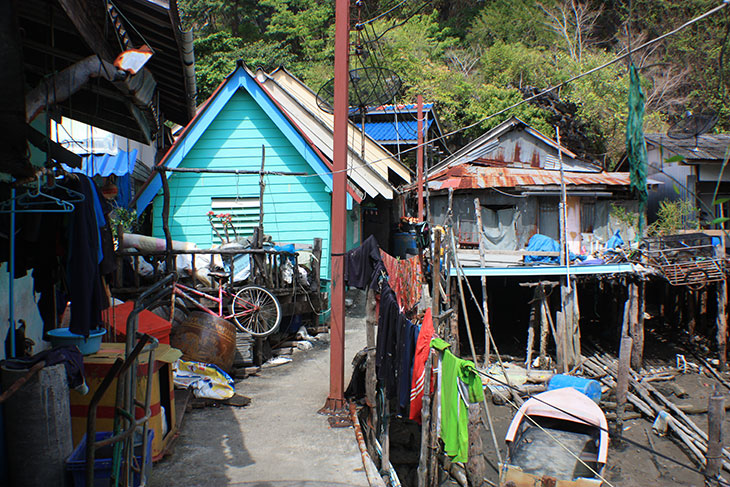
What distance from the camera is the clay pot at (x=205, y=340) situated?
8.91 m

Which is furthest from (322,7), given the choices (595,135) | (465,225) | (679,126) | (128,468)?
(128,468)

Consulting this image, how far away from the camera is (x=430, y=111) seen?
23.7 meters

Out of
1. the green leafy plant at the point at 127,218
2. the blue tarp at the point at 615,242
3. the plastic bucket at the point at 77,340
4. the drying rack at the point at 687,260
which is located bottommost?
the plastic bucket at the point at 77,340

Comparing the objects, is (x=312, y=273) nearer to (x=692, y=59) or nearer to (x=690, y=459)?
(x=690, y=459)

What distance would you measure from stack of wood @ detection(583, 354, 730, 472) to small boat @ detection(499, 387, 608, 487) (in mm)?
2519

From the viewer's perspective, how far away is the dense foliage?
28875 mm

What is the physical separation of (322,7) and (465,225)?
22.4 meters

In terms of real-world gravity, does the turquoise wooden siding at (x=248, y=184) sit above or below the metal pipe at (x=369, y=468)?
above

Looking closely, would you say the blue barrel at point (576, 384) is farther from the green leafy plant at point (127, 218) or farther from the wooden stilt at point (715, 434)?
the green leafy plant at point (127, 218)

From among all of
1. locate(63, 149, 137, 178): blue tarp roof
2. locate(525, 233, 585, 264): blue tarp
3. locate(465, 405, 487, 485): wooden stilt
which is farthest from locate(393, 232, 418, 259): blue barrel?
locate(465, 405, 487, 485): wooden stilt

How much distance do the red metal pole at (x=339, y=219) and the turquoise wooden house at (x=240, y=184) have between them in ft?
17.9

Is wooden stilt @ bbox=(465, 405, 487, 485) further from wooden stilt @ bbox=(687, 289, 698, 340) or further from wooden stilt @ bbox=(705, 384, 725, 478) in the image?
wooden stilt @ bbox=(687, 289, 698, 340)

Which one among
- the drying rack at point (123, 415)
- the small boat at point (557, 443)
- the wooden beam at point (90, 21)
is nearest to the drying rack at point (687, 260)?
the small boat at point (557, 443)

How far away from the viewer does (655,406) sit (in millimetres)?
13062
